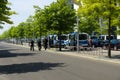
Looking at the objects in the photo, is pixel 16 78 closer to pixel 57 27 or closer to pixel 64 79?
pixel 64 79

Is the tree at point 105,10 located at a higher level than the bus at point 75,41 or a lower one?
higher

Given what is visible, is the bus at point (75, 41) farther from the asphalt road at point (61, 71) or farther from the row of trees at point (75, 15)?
the asphalt road at point (61, 71)

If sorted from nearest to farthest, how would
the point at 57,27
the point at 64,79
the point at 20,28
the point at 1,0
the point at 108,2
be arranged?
the point at 64,79, the point at 1,0, the point at 108,2, the point at 57,27, the point at 20,28

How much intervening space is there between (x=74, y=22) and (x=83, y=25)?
22805 millimetres

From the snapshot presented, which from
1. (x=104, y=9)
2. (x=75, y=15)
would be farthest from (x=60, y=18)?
(x=104, y=9)

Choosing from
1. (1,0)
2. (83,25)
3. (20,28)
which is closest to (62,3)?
(83,25)

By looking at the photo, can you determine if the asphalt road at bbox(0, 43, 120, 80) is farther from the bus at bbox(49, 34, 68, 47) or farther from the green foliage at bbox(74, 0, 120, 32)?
the bus at bbox(49, 34, 68, 47)

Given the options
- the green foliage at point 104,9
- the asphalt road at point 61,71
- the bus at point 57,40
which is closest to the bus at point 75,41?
the bus at point 57,40

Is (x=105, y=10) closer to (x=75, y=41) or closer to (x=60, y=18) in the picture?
(x=75, y=41)

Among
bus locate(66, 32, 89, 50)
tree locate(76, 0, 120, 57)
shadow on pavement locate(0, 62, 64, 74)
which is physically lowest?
shadow on pavement locate(0, 62, 64, 74)

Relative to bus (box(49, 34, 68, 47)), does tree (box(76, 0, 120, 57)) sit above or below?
above

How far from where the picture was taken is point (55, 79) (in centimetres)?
1742

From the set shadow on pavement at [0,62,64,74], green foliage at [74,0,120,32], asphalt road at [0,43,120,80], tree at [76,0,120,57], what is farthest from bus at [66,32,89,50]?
shadow on pavement at [0,62,64,74]

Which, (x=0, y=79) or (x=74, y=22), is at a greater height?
(x=74, y=22)
